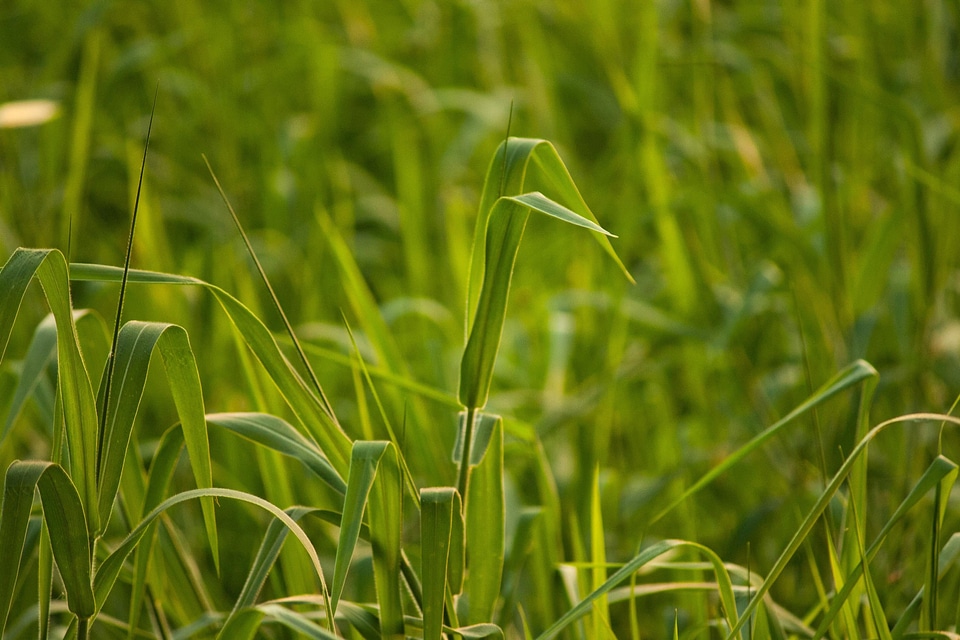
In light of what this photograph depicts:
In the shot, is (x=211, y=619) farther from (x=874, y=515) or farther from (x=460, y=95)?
(x=460, y=95)

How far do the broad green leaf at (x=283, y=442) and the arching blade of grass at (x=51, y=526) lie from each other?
11 cm

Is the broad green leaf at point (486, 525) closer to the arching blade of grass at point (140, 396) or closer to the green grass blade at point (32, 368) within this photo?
the arching blade of grass at point (140, 396)

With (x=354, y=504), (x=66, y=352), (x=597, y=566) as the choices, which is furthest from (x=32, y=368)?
Result: (x=597, y=566)

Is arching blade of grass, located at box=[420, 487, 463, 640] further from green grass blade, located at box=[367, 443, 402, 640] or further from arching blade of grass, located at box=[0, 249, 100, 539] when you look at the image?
arching blade of grass, located at box=[0, 249, 100, 539]

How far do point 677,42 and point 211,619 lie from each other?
4.89 feet

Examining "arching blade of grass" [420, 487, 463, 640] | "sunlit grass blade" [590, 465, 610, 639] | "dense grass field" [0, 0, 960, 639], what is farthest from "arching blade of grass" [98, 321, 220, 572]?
"sunlit grass blade" [590, 465, 610, 639]

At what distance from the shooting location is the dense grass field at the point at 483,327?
1.68 ft

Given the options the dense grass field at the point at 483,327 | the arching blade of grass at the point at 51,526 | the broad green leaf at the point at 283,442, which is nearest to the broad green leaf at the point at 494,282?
the dense grass field at the point at 483,327

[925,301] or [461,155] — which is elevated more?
[461,155]

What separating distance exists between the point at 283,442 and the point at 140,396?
11 cm

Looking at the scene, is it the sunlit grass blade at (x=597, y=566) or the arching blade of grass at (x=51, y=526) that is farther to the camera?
the sunlit grass blade at (x=597, y=566)

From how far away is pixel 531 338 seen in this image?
1297mm

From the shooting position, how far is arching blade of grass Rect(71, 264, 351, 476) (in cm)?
51

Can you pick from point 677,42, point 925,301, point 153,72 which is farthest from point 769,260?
point 153,72
